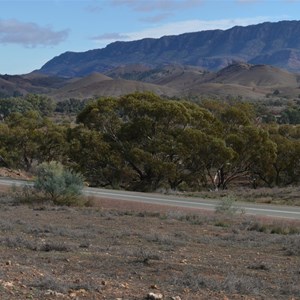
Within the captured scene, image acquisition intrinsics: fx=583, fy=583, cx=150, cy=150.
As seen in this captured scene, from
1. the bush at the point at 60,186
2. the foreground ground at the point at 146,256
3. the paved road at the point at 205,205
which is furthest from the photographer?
the bush at the point at 60,186

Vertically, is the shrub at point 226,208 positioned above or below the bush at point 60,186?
below

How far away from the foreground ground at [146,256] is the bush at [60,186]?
10.3ft

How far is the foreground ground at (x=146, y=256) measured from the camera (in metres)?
8.46

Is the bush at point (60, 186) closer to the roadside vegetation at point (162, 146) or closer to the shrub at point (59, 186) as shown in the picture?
the shrub at point (59, 186)

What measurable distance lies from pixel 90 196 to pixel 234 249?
40.1 ft

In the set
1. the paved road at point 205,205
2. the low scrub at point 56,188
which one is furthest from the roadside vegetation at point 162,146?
the low scrub at point 56,188

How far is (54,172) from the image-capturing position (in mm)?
22938

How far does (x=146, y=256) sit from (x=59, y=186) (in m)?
12.3

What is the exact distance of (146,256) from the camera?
11094 mm

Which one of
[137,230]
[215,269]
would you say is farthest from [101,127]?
[215,269]

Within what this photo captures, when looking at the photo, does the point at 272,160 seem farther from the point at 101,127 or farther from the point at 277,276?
the point at 277,276

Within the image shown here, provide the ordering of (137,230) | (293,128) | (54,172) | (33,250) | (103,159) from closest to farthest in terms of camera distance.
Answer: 1. (33,250)
2. (137,230)
3. (54,172)
4. (103,159)
5. (293,128)

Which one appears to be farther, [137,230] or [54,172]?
[54,172]

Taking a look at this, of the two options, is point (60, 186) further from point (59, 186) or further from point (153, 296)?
point (153, 296)
